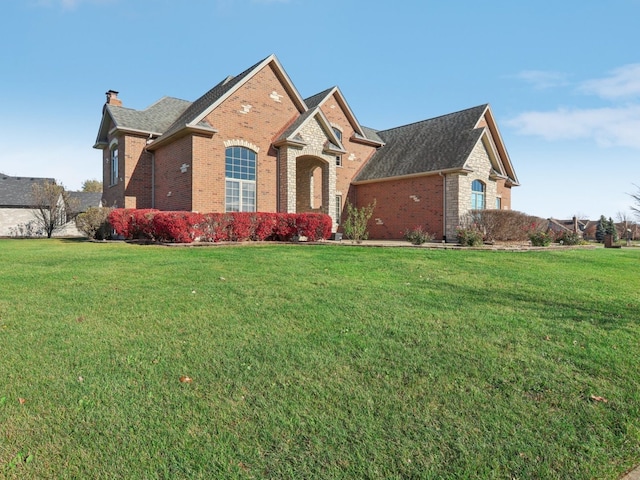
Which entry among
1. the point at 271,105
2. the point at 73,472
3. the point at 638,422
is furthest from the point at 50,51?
the point at 638,422

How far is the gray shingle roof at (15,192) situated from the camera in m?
29.1

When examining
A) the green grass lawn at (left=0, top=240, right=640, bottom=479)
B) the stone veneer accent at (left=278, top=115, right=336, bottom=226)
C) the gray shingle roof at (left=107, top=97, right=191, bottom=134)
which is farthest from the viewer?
the gray shingle roof at (left=107, top=97, right=191, bottom=134)

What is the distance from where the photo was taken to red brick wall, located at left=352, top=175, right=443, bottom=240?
18.8 meters

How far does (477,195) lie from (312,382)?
18861 millimetres

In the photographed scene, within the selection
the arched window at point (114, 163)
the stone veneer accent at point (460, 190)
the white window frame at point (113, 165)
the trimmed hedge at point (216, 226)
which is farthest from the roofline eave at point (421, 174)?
the arched window at point (114, 163)

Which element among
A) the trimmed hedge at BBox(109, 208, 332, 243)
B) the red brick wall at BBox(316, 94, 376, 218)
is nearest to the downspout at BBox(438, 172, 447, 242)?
the red brick wall at BBox(316, 94, 376, 218)

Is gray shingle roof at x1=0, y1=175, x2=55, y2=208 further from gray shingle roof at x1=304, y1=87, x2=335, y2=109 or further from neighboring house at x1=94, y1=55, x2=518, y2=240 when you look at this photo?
gray shingle roof at x1=304, y1=87, x2=335, y2=109

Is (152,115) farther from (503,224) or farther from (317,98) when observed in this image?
(503,224)

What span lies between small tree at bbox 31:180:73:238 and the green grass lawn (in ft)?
76.5

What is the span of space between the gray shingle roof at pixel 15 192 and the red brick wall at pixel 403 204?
27.0m

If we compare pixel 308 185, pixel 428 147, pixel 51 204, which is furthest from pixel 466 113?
pixel 51 204

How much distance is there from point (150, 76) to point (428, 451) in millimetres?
17519

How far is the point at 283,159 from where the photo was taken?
16.9 m

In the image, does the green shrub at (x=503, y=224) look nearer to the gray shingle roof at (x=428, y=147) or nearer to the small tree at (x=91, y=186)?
the gray shingle roof at (x=428, y=147)
